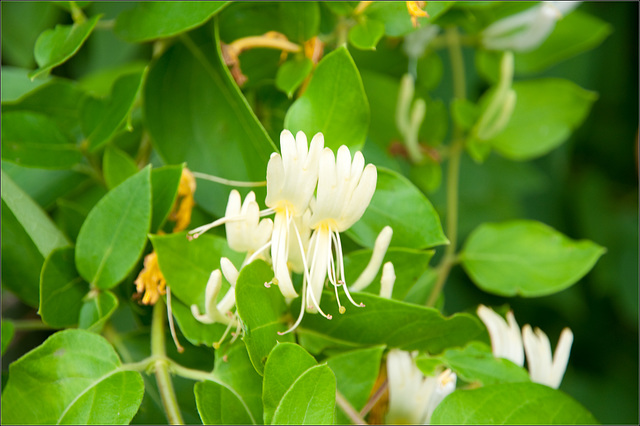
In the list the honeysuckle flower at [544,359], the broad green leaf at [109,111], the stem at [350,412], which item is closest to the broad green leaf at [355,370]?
the stem at [350,412]

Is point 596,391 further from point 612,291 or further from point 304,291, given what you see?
point 304,291

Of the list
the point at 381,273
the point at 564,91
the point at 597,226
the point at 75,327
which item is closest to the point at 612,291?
the point at 597,226

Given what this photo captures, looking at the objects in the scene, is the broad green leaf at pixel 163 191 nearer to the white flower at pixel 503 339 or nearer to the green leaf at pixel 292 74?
the green leaf at pixel 292 74

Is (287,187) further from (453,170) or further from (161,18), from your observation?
(453,170)

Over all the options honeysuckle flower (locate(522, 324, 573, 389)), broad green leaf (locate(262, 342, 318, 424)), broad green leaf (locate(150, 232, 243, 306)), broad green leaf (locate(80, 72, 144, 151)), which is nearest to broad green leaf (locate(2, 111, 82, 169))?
broad green leaf (locate(80, 72, 144, 151))

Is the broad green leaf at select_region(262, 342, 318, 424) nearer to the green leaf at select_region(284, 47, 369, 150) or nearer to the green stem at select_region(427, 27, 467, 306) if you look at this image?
the green leaf at select_region(284, 47, 369, 150)
